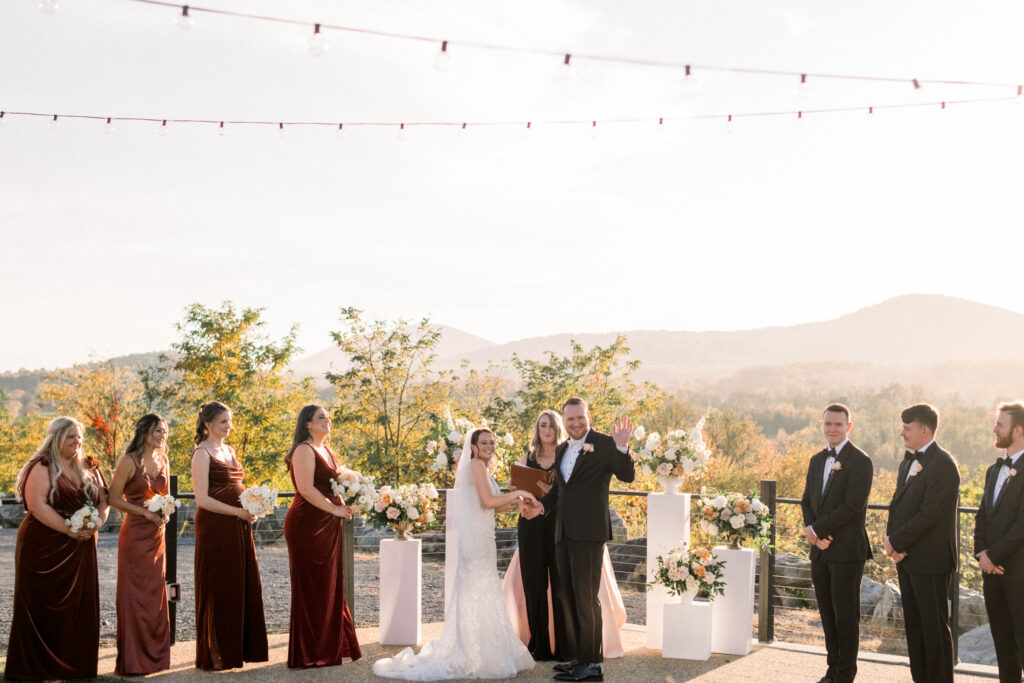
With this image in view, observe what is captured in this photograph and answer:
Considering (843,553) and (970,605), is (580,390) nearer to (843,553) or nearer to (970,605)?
(970,605)

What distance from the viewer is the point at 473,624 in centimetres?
627

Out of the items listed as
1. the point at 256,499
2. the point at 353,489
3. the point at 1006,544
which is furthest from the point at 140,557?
the point at 1006,544

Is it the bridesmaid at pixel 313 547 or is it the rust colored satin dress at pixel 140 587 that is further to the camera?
the bridesmaid at pixel 313 547

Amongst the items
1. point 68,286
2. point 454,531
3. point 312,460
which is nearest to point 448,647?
point 454,531

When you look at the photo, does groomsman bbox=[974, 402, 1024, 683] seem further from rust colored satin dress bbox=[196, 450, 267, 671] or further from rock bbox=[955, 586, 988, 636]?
rock bbox=[955, 586, 988, 636]

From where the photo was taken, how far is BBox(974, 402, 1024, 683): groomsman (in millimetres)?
5320

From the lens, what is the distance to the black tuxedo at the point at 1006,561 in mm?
5312

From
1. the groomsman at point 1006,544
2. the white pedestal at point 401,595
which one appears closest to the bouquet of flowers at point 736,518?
the groomsman at point 1006,544

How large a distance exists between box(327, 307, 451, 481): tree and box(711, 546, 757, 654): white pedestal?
15.9m

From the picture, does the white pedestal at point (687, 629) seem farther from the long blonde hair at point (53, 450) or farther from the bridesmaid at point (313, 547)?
the long blonde hair at point (53, 450)

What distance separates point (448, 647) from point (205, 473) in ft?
6.42

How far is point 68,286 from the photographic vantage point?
30297 millimetres

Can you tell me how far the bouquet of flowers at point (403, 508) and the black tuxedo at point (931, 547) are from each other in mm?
3363

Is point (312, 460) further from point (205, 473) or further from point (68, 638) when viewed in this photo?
point (68, 638)
